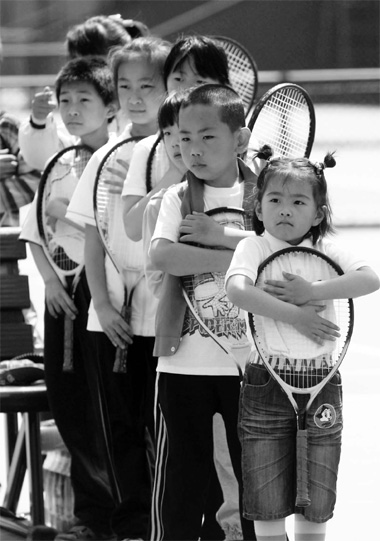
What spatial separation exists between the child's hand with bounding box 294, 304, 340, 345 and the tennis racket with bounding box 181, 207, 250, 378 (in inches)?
13.1

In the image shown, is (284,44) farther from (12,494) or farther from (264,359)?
(264,359)

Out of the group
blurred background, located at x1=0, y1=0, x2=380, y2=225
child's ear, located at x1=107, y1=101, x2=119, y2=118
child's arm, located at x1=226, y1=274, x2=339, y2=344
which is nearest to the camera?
child's arm, located at x1=226, y1=274, x2=339, y2=344

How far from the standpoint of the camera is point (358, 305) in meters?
7.89

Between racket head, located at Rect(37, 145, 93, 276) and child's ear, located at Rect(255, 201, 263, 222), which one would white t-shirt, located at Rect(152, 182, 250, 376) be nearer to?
child's ear, located at Rect(255, 201, 263, 222)

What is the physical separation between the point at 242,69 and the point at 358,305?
3.76 m

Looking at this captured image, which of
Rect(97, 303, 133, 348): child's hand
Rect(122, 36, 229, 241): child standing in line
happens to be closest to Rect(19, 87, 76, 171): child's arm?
Rect(122, 36, 229, 241): child standing in line

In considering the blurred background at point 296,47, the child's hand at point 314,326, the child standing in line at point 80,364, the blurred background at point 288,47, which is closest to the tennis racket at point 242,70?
the child standing in line at point 80,364

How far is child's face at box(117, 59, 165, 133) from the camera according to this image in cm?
398

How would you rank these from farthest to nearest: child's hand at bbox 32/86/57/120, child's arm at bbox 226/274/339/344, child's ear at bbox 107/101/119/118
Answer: child's hand at bbox 32/86/57/120 < child's ear at bbox 107/101/119/118 < child's arm at bbox 226/274/339/344

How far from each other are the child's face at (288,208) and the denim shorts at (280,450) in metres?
0.35

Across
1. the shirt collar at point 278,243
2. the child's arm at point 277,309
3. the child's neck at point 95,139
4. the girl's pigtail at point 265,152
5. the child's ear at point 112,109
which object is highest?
the child's ear at point 112,109

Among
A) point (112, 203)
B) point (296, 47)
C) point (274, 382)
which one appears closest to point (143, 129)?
point (112, 203)

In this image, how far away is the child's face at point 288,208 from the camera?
3.02 meters

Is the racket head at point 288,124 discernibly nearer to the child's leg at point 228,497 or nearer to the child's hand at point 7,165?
the child's leg at point 228,497
